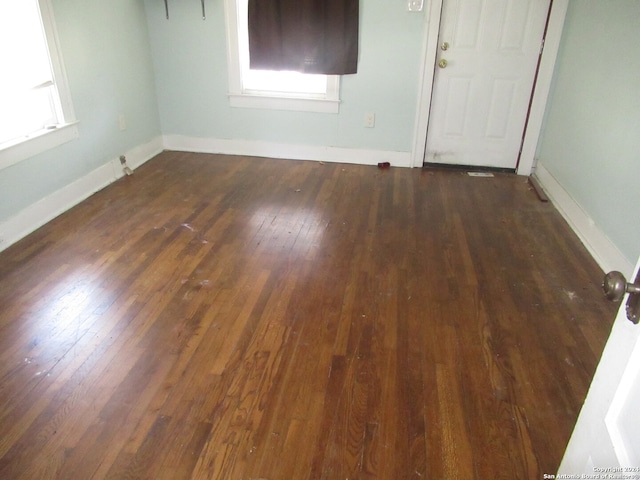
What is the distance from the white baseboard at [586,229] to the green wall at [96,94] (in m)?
3.52

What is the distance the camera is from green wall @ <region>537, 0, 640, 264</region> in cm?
263

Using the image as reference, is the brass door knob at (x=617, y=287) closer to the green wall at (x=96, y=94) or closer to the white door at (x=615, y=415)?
the white door at (x=615, y=415)

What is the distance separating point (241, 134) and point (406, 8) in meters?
1.83

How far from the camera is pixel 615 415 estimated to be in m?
0.89

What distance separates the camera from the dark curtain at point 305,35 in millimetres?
3828

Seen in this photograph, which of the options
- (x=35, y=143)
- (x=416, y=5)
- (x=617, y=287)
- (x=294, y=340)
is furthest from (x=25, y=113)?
(x=617, y=287)

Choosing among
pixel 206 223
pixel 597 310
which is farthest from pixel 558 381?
pixel 206 223

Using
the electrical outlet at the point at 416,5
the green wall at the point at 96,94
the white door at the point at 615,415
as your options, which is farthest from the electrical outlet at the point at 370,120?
the white door at the point at 615,415

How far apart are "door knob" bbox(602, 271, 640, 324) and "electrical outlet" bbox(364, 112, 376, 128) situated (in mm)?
3527

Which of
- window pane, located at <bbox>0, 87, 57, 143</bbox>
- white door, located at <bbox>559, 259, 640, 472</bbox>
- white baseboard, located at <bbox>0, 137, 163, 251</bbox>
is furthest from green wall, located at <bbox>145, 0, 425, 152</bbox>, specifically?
white door, located at <bbox>559, 259, 640, 472</bbox>

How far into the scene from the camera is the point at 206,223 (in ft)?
10.4

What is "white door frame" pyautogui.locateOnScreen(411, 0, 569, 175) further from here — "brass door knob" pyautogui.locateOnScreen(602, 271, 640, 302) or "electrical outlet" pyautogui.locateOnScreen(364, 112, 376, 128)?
"brass door knob" pyautogui.locateOnScreen(602, 271, 640, 302)

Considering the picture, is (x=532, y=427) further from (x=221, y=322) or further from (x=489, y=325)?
(x=221, y=322)

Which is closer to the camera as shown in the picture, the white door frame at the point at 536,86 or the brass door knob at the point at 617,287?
the brass door knob at the point at 617,287
